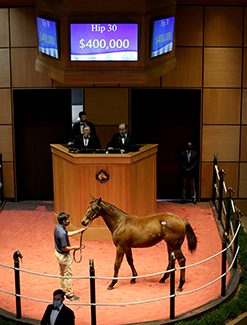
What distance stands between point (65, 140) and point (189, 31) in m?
4.30

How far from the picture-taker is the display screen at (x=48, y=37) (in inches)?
416

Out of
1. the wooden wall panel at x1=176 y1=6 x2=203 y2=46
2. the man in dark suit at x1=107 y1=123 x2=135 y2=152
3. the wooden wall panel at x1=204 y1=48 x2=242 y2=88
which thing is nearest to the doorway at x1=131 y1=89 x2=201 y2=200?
the wooden wall panel at x1=204 y1=48 x2=242 y2=88

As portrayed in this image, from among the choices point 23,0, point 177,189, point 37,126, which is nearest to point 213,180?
point 177,189

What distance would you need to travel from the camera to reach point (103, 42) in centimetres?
1039

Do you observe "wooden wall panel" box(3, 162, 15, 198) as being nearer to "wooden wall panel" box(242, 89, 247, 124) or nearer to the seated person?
the seated person

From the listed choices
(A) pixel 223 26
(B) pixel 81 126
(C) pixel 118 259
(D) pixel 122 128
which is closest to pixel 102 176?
(D) pixel 122 128

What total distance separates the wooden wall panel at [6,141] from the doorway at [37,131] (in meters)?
0.31

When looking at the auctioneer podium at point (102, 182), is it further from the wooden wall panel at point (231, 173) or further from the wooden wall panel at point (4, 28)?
the wooden wall panel at point (4, 28)

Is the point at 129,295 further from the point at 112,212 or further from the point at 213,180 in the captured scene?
the point at 213,180

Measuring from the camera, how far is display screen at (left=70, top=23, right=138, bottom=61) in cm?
1031

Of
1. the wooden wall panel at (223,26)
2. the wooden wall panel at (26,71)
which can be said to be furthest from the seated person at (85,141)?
the wooden wall panel at (223,26)

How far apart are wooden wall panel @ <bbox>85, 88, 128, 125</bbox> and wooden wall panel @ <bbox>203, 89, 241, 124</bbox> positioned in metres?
2.10

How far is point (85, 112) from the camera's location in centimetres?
1226

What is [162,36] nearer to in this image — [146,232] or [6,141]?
[146,232]
